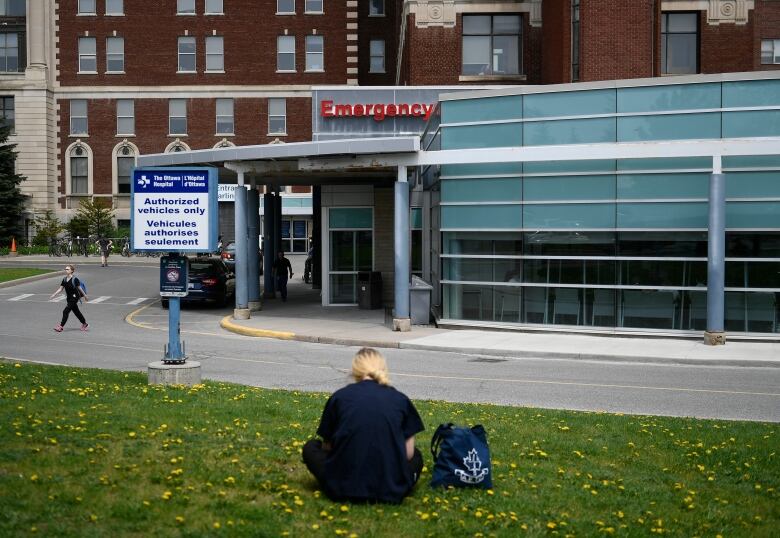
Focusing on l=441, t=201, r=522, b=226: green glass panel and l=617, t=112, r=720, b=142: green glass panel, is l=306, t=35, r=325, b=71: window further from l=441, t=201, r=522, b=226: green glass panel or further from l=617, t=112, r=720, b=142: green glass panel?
l=617, t=112, r=720, b=142: green glass panel

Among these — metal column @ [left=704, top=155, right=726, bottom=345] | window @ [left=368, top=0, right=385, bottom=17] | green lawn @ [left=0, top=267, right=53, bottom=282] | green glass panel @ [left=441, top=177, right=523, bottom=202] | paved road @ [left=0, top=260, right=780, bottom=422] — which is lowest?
paved road @ [left=0, top=260, right=780, bottom=422]

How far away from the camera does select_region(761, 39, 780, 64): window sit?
1783 inches

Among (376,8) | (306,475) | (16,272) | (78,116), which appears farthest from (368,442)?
(376,8)

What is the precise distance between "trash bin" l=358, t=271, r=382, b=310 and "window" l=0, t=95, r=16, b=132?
4099cm

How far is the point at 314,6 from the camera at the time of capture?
6284cm

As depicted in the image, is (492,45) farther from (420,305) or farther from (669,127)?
(669,127)

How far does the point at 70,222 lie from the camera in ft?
197

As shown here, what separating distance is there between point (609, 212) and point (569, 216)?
968mm

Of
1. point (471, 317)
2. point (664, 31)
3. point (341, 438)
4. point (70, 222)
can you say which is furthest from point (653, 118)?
point (70, 222)

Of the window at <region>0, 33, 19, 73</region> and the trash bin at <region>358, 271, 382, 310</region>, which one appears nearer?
the trash bin at <region>358, 271, 382, 310</region>

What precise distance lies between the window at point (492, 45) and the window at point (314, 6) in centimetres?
2813

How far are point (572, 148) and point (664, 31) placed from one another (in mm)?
15758

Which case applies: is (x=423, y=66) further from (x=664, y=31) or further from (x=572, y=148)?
(x=572, y=148)

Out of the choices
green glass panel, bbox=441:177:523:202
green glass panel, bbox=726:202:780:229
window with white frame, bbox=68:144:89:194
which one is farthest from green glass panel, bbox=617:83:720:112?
window with white frame, bbox=68:144:89:194
